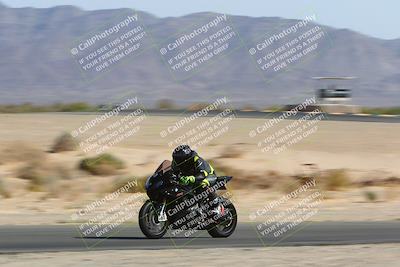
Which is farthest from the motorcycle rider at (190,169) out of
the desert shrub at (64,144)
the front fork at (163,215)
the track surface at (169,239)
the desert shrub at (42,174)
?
the desert shrub at (64,144)

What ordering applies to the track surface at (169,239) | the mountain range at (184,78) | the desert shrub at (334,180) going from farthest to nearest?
1. the mountain range at (184,78)
2. the desert shrub at (334,180)
3. the track surface at (169,239)

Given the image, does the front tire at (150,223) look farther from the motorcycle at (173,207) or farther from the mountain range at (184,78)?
the mountain range at (184,78)

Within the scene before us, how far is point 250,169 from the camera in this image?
1198 inches

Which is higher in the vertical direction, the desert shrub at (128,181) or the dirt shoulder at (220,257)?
the dirt shoulder at (220,257)

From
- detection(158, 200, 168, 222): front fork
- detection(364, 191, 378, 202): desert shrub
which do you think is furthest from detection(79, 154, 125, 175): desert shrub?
detection(158, 200, 168, 222): front fork

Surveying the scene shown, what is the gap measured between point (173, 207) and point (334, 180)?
47.3 ft

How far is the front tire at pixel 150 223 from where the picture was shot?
14844mm

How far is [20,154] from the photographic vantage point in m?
30.9

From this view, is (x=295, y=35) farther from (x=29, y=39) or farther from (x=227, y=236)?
(x=227, y=236)

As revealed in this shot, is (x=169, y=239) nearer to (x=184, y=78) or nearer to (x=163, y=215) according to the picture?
(x=163, y=215)

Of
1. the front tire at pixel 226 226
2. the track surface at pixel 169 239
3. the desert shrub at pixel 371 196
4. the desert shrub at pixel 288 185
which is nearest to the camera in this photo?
the track surface at pixel 169 239

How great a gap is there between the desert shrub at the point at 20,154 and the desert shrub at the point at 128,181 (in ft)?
11.4

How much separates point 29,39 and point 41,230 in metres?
177

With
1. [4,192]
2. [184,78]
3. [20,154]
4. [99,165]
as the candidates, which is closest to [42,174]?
[99,165]
